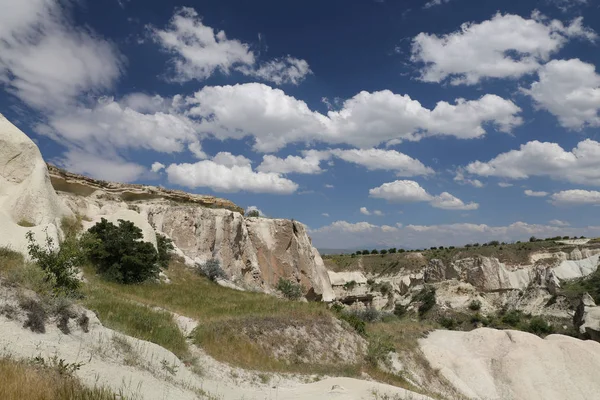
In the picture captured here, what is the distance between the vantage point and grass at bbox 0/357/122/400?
13.4 ft

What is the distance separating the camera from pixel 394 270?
83062 mm

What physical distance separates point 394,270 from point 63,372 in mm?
82158

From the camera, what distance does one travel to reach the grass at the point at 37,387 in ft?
13.4

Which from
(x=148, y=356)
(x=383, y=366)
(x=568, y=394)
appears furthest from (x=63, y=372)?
(x=568, y=394)

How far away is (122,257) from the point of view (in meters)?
21.7

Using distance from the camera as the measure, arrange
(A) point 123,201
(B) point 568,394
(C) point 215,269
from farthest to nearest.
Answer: (A) point 123,201 → (C) point 215,269 → (B) point 568,394

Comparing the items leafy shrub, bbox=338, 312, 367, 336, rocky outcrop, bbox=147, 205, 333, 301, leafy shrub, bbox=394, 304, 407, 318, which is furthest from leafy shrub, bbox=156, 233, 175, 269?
leafy shrub, bbox=394, 304, 407, 318

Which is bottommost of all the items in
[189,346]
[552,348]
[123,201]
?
[552,348]

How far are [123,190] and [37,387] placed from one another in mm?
37258

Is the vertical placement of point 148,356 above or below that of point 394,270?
above

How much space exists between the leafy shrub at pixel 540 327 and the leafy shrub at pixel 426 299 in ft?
38.3

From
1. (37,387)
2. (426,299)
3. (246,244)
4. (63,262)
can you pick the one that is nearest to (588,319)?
(426,299)

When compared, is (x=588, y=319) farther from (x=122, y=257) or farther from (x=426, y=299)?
(x=122, y=257)

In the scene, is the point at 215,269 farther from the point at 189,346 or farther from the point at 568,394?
the point at 568,394
